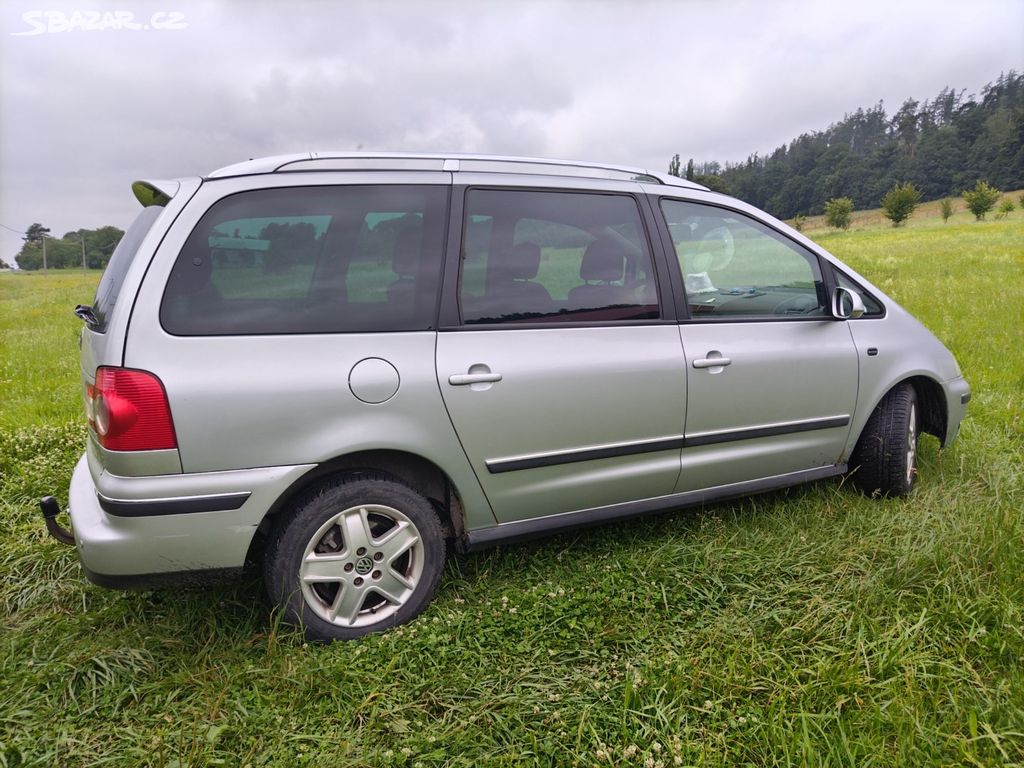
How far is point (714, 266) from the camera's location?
3102mm

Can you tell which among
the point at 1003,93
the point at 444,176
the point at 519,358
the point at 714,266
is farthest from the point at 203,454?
the point at 1003,93

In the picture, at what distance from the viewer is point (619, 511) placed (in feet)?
9.38

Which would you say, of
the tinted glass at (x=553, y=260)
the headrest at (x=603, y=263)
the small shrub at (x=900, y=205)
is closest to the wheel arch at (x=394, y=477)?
the tinted glass at (x=553, y=260)

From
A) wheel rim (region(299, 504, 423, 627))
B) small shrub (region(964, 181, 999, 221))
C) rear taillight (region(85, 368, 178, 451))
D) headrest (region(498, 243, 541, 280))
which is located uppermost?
small shrub (region(964, 181, 999, 221))

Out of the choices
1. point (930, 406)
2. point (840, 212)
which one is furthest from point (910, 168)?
point (930, 406)

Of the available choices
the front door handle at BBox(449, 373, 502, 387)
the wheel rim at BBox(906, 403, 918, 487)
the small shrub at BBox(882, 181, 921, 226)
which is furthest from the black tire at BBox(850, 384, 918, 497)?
the small shrub at BBox(882, 181, 921, 226)

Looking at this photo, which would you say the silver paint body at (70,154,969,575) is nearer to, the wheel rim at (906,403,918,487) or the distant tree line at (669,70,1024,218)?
the wheel rim at (906,403,918,487)

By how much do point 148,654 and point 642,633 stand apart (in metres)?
1.72

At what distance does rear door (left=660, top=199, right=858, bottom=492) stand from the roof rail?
31 centimetres

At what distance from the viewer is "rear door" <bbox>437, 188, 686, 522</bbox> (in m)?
2.48

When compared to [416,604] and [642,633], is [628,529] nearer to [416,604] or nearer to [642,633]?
[642,633]

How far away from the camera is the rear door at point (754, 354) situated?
293cm

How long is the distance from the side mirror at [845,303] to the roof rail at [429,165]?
944 mm

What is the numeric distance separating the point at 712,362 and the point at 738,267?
22.3 inches
